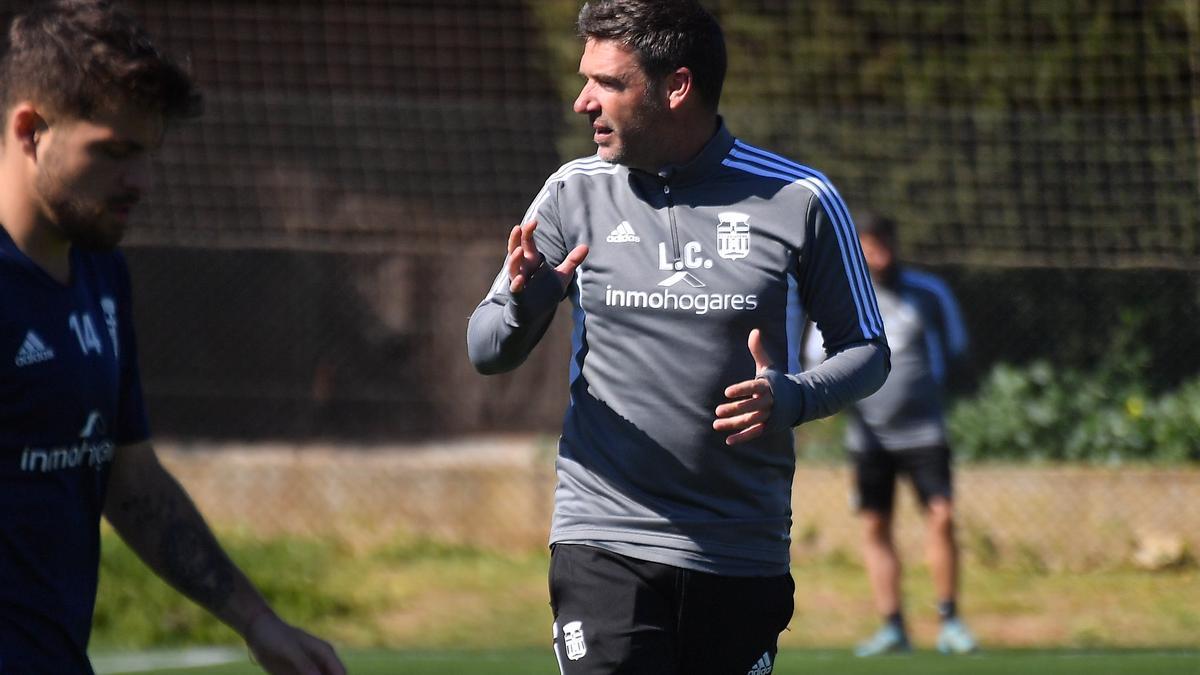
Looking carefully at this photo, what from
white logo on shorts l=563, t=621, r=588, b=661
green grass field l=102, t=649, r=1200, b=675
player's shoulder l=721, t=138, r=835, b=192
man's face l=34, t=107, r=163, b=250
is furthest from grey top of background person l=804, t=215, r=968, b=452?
man's face l=34, t=107, r=163, b=250

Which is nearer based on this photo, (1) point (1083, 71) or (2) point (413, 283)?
(1) point (1083, 71)

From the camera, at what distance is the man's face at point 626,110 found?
381 centimetres

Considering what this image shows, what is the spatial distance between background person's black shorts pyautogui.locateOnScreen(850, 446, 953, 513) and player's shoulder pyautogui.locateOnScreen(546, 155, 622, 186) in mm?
4614

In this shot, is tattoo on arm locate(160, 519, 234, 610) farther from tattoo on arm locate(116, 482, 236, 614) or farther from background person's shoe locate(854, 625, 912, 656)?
background person's shoe locate(854, 625, 912, 656)

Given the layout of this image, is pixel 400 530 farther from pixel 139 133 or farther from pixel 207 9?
pixel 139 133

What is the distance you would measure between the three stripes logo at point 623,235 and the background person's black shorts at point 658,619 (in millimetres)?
712

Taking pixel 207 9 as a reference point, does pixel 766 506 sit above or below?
below

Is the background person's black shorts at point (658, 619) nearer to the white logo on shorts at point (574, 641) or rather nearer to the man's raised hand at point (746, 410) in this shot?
the white logo on shorts at point (574, 641)

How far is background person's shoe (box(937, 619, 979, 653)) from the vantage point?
316 inches

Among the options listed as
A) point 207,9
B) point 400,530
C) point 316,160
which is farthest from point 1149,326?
point 207,9

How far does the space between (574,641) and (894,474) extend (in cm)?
488

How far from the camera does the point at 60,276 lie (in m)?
2.62

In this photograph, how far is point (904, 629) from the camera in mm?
8125

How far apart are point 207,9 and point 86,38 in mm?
9640
